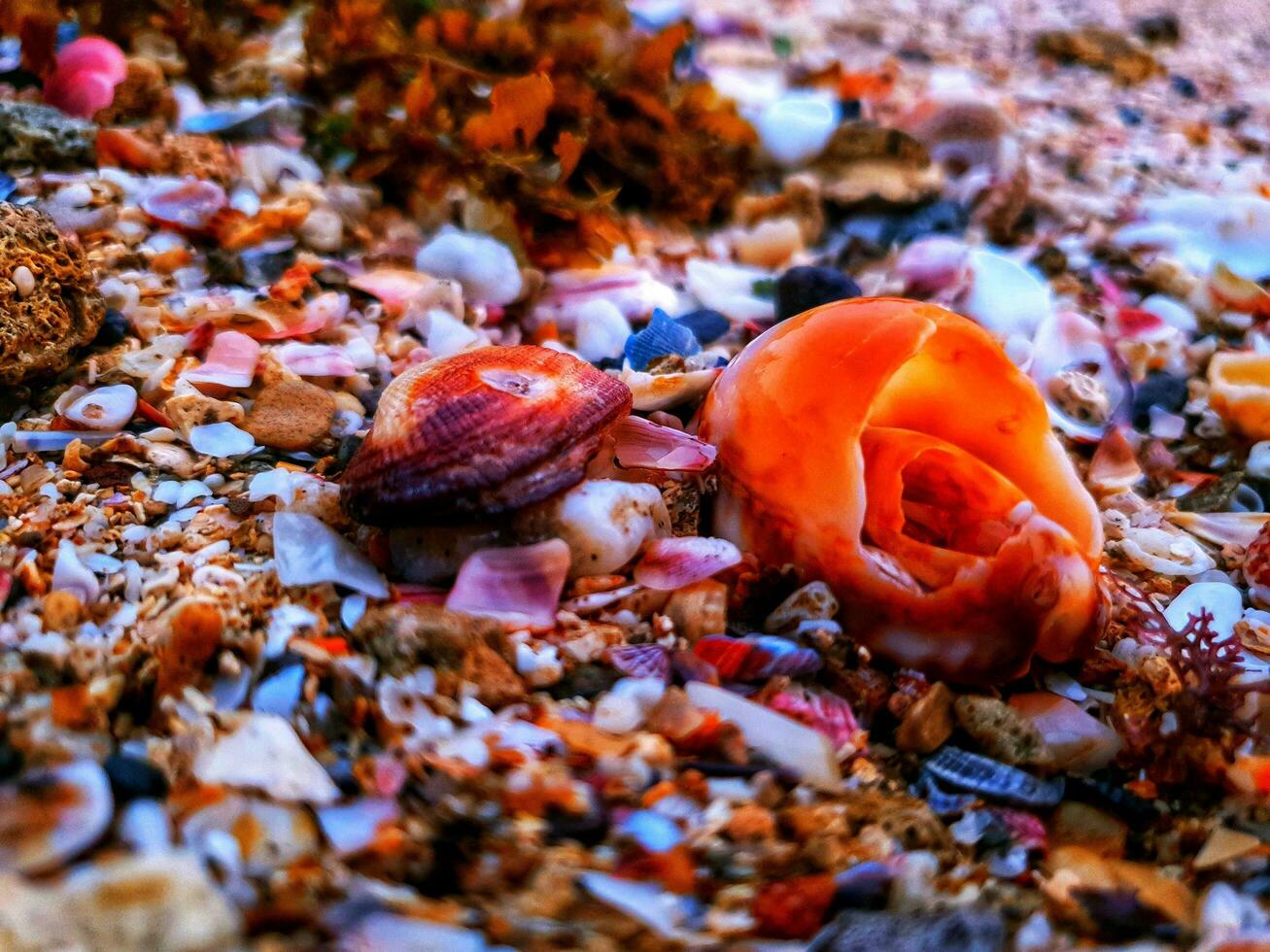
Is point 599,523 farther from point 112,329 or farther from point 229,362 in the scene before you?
point 112,329

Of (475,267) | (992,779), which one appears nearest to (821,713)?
(992,779)

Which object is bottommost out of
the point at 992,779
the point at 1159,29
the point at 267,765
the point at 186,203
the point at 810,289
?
the point at 992,779

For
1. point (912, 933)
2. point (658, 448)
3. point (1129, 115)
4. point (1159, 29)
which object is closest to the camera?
point (912, 933)

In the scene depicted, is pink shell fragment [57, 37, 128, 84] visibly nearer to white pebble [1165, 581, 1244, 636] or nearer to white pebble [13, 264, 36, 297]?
white pebble [13, 264, 36, 297]

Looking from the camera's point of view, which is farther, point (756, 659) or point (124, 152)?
point (124, 152)

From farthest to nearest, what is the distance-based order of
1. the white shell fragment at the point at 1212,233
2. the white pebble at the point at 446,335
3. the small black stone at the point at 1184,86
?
the small black stone at the point at 1184,86 < the white shell fragment at the point at 1212,233 < the white pebble at the point at 446,335

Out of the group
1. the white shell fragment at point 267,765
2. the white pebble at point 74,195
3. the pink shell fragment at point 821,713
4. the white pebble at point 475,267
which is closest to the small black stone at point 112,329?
the white pebble at point 74,195

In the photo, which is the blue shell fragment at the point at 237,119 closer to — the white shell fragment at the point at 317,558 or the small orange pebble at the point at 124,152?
the small orange pebble at the point at 124,152
